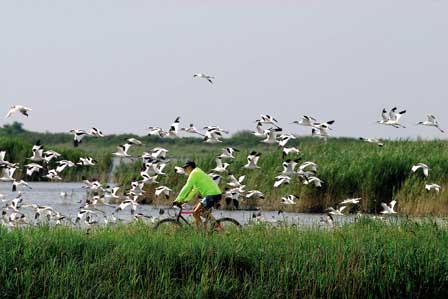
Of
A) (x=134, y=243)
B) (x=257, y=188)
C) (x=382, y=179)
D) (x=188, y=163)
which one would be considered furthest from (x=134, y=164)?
(x=134, y=243)

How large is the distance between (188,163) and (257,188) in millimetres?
13324

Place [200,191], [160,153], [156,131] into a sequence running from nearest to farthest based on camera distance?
[200,191] < [156,131] < [160,153]

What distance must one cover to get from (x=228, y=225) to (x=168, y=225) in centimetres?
97

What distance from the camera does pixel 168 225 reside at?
1658 centimetres

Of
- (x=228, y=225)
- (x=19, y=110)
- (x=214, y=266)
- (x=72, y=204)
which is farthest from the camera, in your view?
(x=72, y=204)

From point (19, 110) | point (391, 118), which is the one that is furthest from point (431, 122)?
point (19, 110)

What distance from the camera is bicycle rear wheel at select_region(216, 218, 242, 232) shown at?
1606cm

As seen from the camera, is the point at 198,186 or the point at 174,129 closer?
the point at 198,186

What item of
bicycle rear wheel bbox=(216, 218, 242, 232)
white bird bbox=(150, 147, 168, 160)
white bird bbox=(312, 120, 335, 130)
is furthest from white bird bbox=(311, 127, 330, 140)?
bicycle rear wheel bbox=(216, 218, 242, 232)

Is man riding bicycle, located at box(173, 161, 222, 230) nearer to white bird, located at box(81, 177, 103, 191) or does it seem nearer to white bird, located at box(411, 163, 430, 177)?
white bird, located at box(81, 177, 103, 191)

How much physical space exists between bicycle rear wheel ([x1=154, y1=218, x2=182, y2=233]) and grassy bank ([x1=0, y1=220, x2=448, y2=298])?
54.8 inches

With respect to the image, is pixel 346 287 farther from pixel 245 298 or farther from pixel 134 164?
pixel 134 164

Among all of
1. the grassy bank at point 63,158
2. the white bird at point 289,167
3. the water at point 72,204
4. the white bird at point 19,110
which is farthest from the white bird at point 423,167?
the grassy bank at point 63,158

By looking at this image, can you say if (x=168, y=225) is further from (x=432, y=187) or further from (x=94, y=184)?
(x=432, y=187)
